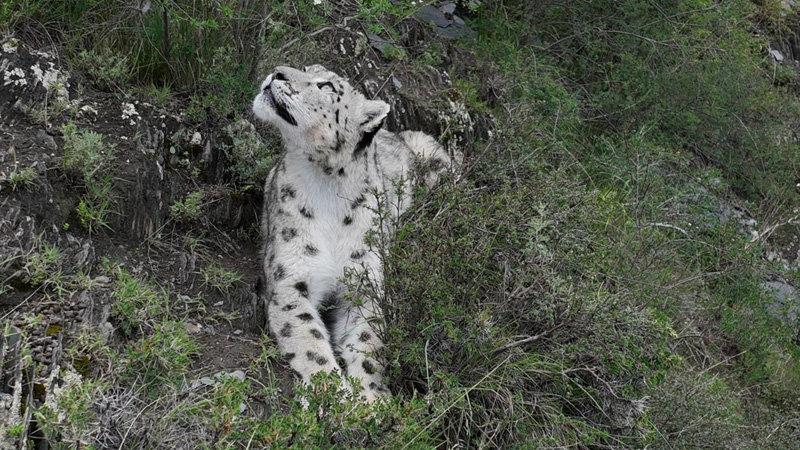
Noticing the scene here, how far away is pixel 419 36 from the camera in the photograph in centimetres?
892

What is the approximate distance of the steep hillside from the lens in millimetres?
4121

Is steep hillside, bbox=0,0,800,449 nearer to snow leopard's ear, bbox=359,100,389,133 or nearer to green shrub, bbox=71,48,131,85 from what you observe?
green shrub, bbox=71,48,131,85

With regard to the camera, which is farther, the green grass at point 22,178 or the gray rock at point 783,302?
the gray rock at point 783,302

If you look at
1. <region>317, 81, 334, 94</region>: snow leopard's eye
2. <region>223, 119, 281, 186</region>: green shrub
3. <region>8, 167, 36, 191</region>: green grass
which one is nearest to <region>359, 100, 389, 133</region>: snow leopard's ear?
<region>317, 81, 334, 94</region>: snow leopard's eye

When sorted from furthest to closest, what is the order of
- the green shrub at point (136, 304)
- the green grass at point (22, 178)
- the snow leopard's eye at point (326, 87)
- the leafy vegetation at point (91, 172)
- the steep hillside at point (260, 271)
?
the snow leopard's eye at point (326, 87)
the leafy vegetation at point (91, 172)
the green grass at point (22, 178)
the green shrub at point (136, 304)
the steep hillside at point (260, 271)

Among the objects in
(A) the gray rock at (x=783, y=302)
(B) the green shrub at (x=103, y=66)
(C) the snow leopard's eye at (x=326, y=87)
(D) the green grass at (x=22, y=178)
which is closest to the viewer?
(D) the green grass at (x=22, y=178)

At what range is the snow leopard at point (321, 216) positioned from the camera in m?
5.26

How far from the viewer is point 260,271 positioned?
5.87m

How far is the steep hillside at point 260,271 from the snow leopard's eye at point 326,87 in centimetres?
54

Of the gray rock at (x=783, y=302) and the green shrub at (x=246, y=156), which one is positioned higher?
the green shrub at (x=246, y=156)

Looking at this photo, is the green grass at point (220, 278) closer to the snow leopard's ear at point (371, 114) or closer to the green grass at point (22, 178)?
the green grass at point (22, 178)

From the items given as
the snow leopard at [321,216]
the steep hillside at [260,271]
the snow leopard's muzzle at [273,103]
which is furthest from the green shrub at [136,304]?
the snow leopard's muzzle at [273,103]

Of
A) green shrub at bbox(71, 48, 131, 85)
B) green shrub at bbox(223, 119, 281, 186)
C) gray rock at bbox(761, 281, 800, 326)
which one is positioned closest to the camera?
green shrub at bbox(71, 48, 131, 85)

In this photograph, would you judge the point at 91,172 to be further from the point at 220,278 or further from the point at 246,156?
the point at 246,156
